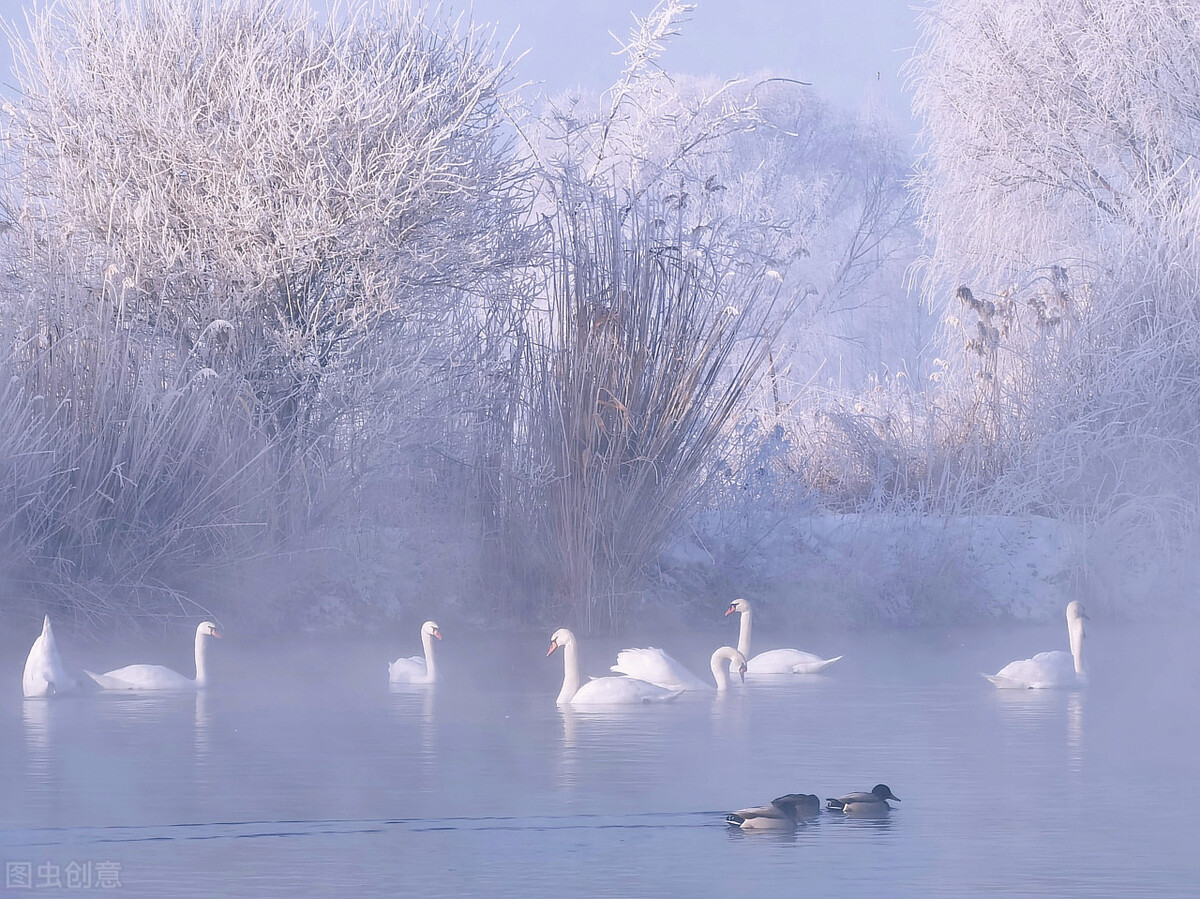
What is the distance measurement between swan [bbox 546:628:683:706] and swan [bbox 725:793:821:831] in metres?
3.93

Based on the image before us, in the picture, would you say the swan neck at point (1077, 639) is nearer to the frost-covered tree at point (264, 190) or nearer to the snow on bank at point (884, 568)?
the snow on bank at point (884, 568)

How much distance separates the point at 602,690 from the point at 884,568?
649 cm

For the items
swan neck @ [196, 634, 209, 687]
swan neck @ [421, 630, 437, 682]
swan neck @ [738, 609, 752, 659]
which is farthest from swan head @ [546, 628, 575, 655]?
swan neck @ [738, 609, 752, 659]

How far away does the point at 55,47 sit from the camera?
53.0 ft

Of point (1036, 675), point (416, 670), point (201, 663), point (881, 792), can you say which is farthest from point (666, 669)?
point (881, 792)

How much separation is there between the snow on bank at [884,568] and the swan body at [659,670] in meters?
4.44

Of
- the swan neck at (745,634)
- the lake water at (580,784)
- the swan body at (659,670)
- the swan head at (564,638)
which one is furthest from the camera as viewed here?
the swan neck at (745,634)

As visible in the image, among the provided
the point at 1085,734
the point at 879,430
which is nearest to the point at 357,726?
the point at 1085,734

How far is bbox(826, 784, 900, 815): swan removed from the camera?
7316 mm

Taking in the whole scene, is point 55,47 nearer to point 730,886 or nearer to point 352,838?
point 352,838

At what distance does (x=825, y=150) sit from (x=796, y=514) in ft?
123

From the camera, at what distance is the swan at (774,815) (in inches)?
276

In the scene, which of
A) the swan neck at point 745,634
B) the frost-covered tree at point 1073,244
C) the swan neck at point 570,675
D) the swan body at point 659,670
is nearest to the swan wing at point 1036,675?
the swan body at point 659,670

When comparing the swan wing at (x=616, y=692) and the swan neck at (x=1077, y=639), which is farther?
the swan neck at (x=1077, y=639)
